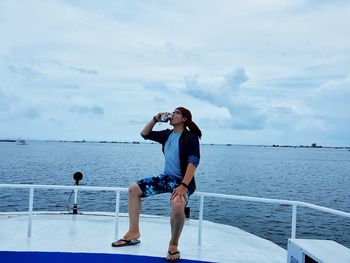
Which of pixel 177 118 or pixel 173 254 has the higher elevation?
pixel 177 118

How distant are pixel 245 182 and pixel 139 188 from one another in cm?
3559

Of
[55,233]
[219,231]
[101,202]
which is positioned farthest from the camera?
[101,202]

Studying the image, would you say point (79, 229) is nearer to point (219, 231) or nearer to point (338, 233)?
point (219, 231)

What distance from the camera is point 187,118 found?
181 inches

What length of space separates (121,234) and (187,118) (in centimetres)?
194

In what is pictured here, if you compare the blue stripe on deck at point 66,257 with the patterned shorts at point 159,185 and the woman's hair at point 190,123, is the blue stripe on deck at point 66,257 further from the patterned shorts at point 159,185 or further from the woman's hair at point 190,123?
the woman's hair at point 190,123

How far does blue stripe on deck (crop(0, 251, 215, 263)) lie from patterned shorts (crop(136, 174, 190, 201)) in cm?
71

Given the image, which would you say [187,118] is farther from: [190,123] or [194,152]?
[194,152]

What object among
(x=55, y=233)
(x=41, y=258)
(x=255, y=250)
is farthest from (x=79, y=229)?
(x=255, y=250)

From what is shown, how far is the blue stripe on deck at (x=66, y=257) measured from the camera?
406 cm

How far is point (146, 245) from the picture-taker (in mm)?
4816

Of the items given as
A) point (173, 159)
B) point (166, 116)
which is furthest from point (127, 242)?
point (166, 116)

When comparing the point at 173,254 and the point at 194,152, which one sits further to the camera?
the point at 194,152

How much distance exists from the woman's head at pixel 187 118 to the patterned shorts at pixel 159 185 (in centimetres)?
57
